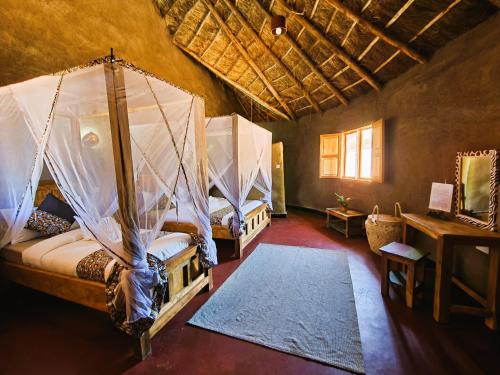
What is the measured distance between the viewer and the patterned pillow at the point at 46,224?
233 centimetres

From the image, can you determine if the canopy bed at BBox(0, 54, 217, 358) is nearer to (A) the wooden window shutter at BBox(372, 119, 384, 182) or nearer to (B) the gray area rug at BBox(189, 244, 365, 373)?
(B) the gray area rug at BBox(189, 244, 365, 373)

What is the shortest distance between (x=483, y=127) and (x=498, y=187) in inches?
23.0

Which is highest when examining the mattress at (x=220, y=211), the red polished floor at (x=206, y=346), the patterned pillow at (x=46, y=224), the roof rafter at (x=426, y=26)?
the roof rafter at (x=426, y=26)

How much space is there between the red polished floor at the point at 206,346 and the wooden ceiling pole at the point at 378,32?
8.96ft

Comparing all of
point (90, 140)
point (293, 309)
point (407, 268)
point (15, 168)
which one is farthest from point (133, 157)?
point (407, 268)

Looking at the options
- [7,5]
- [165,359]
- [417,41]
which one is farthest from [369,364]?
[7,5]

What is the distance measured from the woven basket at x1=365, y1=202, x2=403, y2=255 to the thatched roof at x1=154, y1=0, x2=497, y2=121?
6.47ft

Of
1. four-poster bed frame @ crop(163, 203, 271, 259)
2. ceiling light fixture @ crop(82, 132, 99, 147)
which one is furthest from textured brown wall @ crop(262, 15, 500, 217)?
ceiling light fixture @ crop(82, 132, 99, 147)

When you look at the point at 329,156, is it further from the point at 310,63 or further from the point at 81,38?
the point at 81,38

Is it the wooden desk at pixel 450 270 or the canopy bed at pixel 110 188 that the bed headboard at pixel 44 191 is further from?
the wooden desk at pixel 450 270

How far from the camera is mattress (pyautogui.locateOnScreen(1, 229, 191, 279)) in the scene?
1806mm

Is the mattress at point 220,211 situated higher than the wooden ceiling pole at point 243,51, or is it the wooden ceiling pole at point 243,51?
the wooden ceiling pole at point 243,51

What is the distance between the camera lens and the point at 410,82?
10.1ft

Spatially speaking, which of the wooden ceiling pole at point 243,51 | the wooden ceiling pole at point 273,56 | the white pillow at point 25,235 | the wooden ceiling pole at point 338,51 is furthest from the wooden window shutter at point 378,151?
the white pillow at point 25,235
